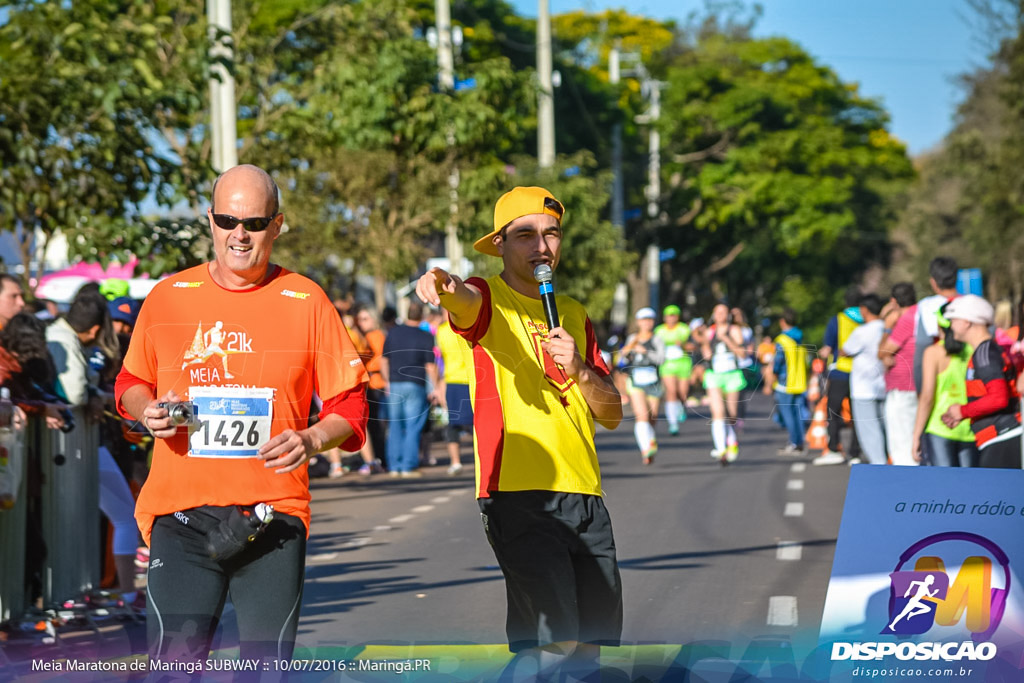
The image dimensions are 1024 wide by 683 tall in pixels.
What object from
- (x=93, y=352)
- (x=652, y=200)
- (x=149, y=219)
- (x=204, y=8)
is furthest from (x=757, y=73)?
(x=93, y=352)

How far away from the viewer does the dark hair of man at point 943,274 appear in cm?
988

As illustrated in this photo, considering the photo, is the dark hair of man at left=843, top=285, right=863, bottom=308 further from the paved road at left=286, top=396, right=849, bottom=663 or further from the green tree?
→ the green tree

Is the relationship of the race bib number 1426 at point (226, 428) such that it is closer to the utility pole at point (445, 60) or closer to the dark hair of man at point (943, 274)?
the dark hair of man at point (943, 274)

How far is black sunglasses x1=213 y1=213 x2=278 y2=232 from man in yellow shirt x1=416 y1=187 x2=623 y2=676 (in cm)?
59

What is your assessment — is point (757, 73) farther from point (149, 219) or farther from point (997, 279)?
point (149, 219)

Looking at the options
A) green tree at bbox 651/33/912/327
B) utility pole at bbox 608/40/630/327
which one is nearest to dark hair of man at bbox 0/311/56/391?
utility pole at bbox 608/40/630/327

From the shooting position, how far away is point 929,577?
4.89 metres

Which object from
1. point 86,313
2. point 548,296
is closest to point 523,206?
point 548,296

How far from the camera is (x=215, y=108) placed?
631 inches

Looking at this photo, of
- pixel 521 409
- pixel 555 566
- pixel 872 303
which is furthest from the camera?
pixel 872 303

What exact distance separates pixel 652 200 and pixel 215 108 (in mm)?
37840

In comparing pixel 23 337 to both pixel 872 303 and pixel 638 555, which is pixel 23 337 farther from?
pixel 872 303

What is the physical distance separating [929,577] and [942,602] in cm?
9

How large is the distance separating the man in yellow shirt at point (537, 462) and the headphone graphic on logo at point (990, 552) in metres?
1.00
